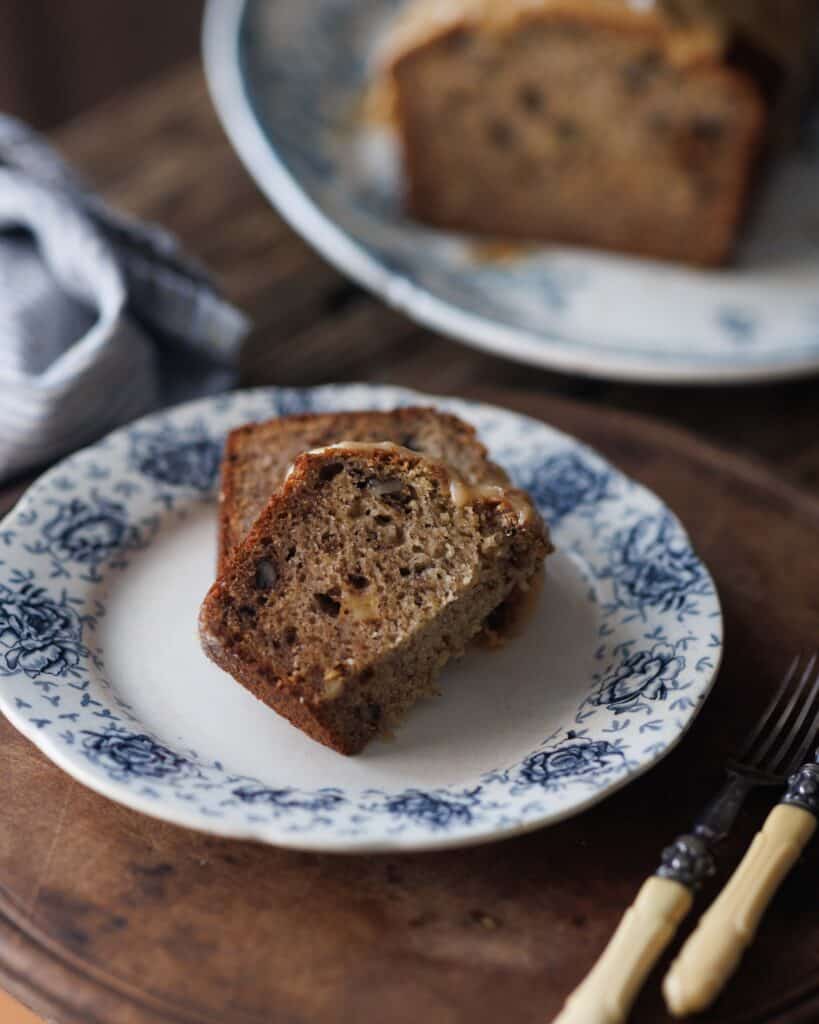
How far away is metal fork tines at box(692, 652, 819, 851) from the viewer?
5.67 feet

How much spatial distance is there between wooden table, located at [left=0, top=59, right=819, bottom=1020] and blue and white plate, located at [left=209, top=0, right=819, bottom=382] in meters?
0.14

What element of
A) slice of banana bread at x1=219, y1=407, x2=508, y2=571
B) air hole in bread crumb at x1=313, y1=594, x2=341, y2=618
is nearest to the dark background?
slice of banana bread at x1=219, y1=407, x2=508, y2=571

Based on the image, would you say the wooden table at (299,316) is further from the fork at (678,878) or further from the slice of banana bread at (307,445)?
the fork at (678,878)

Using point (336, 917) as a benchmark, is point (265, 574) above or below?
above

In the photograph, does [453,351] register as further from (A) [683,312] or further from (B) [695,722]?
(B) [695,722]

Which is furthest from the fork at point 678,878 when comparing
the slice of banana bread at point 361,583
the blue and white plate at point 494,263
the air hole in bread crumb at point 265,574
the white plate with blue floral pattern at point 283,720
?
the blue and white plate at point 494,263

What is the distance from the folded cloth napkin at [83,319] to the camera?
2.52m

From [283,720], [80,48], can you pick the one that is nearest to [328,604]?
[283,720]

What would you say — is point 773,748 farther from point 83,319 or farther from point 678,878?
point 83,319

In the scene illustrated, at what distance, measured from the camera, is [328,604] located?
6.21 ft

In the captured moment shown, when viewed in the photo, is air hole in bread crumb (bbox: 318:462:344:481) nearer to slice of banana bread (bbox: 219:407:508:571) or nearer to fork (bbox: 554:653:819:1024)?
slice of banana bread (bbox: 219:407:508:571)

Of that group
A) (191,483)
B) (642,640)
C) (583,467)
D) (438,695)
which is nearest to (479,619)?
(438,695)

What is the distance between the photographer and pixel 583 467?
235cm

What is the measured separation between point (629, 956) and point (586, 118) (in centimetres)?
220
